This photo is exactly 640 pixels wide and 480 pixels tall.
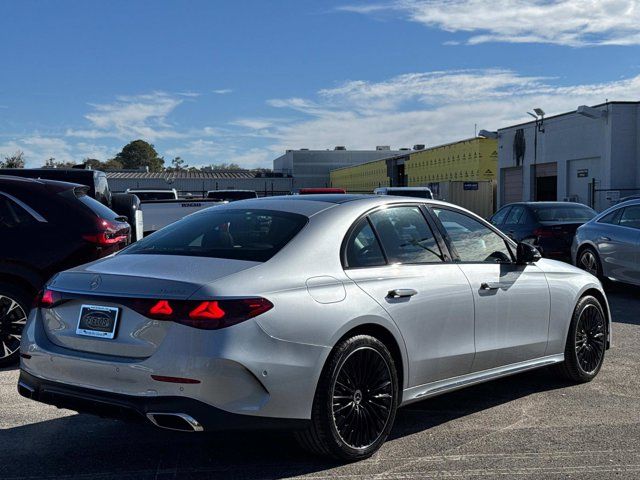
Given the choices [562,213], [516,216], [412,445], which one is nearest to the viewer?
[412,445]

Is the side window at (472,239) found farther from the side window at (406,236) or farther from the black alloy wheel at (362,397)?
the black alloy wheel at (362,397)

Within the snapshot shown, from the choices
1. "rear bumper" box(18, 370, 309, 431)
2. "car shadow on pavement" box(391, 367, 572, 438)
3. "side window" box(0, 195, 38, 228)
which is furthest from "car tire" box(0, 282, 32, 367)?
"car shadow on pavement" box(391, 367, 572, 438)

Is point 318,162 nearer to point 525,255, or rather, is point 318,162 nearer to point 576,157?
point 576,157

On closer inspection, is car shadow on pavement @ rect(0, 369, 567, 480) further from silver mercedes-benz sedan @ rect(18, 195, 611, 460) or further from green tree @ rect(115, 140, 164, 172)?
green tree @ rect(115, 140, 164, 172)

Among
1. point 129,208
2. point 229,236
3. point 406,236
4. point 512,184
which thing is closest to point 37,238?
point 229,236

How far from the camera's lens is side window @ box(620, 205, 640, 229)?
1123 cm

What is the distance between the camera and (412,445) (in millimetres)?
4762

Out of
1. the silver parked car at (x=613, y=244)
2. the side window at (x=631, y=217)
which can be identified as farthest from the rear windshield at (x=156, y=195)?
the side window at (x=631, y=217)

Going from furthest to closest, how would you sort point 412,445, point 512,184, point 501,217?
1. point 512,184
2. point 501,217
3. point 412,445

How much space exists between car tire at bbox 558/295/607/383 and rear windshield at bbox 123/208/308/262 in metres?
2.84

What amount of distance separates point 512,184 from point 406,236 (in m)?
39.0

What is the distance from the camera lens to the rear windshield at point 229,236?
4.42m

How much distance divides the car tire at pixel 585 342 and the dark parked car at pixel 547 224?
7220mm

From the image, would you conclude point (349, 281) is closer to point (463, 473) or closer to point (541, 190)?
point (463, 473)
